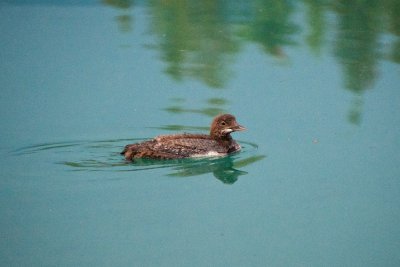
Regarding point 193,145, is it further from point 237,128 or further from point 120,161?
point 120,161

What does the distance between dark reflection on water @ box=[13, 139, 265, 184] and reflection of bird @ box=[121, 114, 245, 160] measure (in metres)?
0.07

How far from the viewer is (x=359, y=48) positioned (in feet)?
46.1

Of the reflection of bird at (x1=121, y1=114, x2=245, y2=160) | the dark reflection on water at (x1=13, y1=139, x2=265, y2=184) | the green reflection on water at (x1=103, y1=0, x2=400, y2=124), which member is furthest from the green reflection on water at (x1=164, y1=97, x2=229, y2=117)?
the dark reflection on water at (x1=13, y1=139, x2=265, y2=184)

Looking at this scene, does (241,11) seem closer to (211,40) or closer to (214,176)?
(211,40)

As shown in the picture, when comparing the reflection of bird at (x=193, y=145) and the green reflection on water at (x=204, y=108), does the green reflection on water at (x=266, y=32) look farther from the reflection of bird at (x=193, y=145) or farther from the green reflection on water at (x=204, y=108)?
the reflection of bird at (x=193, y=145)

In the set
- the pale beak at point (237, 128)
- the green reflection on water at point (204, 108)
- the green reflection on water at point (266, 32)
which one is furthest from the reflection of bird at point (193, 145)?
the green reflection on water at point (266, 32)

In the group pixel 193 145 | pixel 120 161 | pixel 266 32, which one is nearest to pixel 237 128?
pixel 193 145

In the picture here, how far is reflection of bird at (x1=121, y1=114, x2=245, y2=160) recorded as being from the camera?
1041 cm

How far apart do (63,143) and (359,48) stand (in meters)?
5.17

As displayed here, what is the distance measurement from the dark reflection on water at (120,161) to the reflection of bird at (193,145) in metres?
0.07

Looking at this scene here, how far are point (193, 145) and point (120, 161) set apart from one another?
812 millimetres

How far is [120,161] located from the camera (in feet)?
34.2

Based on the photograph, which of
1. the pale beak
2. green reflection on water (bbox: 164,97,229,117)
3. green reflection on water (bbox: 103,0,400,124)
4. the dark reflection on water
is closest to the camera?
the dark reflection on water

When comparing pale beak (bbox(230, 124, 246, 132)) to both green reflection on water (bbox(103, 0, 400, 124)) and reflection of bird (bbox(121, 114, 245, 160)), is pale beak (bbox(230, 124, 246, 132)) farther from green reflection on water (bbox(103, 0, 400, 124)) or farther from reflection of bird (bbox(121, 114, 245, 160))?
green reflection on water (bbox(103, 0, 400, 124))
